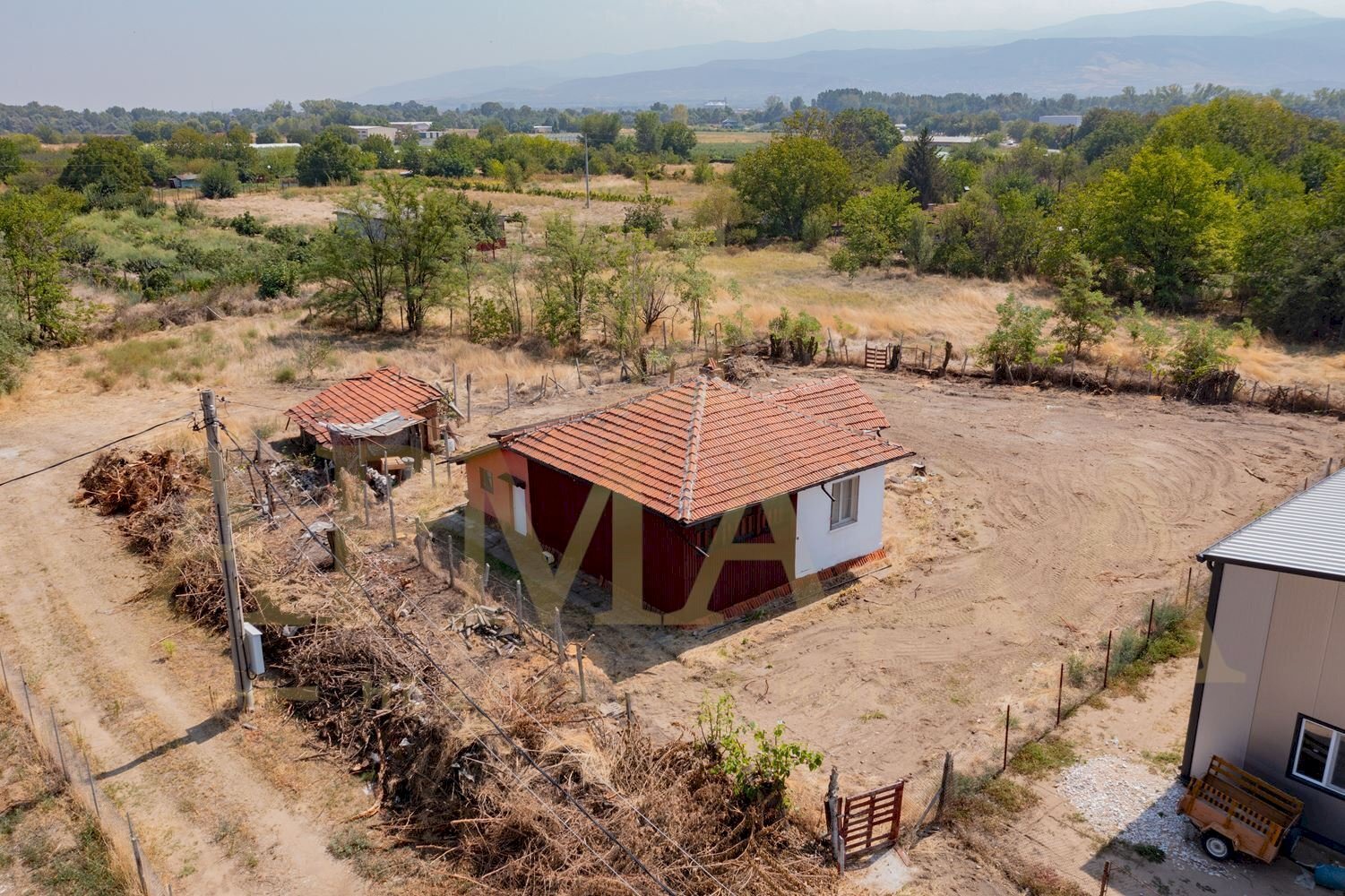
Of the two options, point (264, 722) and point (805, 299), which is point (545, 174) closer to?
point (805, 299)

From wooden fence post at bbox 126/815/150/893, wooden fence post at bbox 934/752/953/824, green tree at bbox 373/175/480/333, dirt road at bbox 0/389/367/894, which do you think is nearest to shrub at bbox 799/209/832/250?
green tree at bbox 373/175/480/333

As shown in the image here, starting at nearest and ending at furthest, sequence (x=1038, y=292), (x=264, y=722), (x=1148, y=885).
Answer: (x=1148, y=885) → (x=264, y=722) → (x=1038, y=292)

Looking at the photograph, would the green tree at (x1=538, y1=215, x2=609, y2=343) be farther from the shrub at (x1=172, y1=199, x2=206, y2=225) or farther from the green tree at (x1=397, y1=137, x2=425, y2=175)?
the green tree at (x1=397, y1=137, x2=425, y2=175)

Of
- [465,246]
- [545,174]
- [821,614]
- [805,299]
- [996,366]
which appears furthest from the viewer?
[545,174]

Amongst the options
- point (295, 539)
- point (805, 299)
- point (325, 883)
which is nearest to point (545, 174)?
point (805, 299)

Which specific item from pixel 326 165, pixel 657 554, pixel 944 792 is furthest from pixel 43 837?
pixel 326 165

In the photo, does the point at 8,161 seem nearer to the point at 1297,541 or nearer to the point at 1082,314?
the point at 1082,314
